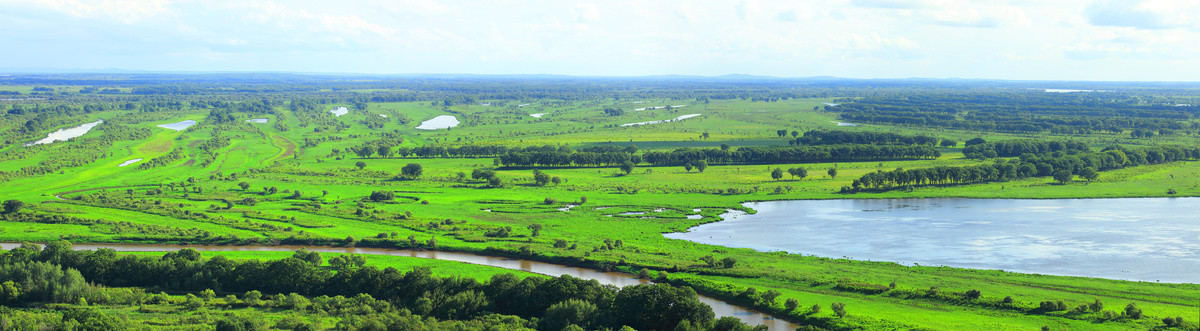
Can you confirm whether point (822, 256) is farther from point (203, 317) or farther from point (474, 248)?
point (203, 317)

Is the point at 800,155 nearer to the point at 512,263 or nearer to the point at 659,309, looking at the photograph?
the point at 512,263

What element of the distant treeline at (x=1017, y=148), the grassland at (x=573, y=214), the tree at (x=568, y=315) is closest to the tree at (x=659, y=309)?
the tree at (x=568, y=315)

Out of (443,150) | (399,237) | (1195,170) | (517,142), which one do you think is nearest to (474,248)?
(399,237)

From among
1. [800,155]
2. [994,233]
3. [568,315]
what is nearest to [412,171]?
[800,155]

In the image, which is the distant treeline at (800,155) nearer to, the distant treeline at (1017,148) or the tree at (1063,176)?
the distant treeline at (1017,148)

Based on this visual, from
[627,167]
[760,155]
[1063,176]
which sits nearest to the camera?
[1063,176]

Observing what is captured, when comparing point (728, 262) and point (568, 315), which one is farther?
point (728, 262)

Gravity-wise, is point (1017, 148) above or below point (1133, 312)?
below
